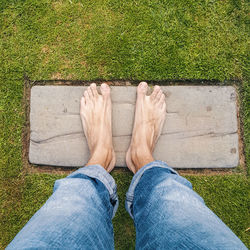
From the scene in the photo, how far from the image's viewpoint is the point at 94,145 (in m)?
1.57

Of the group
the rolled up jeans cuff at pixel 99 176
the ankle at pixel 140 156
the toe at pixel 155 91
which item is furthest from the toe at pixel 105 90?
the rolled up jeans cuff at pixel 99 176

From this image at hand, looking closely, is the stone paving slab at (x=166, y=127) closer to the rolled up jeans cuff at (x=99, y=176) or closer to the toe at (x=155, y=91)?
the toe at (x=155, y=91)

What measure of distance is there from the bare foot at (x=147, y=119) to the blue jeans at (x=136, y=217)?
0.97 ft

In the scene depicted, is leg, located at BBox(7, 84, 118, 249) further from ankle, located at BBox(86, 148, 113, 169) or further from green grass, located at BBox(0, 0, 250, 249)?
green grass, located at BBox(0, 0, 250, 249)

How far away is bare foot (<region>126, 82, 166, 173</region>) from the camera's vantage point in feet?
5.11

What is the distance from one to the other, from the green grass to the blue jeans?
16.5 inches

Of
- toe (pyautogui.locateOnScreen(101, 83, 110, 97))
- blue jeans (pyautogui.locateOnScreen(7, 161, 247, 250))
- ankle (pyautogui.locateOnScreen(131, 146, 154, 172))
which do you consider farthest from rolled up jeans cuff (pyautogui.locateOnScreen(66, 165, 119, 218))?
toe (pyautogui.locateOnScreen(101, 83, 110, 97))

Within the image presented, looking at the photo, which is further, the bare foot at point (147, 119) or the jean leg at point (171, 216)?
the bare foot at point (147, 119)

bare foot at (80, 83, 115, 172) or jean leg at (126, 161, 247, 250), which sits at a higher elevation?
bare foot at (80, 83, 115, 172)

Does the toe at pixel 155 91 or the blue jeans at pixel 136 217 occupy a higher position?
the toe at pixel 155 91

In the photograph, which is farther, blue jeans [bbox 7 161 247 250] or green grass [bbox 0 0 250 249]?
green grass [bbox 0 0 250 249]

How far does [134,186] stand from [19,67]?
1251 mm

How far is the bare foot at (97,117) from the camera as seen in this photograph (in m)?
1.58

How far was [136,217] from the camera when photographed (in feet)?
3.81
